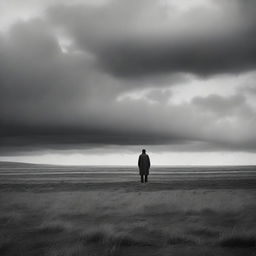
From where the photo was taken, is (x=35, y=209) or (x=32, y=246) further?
(x=35, y=209)

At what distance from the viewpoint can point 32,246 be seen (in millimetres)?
11062

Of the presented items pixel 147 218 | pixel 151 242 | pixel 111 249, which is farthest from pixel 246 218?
pixel 111 249

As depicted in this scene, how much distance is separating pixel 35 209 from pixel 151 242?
25.2ft

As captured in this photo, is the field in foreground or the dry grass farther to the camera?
the dry grass

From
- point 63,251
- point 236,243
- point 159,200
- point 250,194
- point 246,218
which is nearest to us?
point 63,251

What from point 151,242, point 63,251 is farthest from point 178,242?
point 63,251

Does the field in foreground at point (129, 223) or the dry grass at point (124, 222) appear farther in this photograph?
the dry grass at point (124, 222)

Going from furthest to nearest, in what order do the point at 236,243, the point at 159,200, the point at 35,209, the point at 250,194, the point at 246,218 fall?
the point at 250,194 → the point at 159,200 → the point at 35,209 → the point at 246,218 → the point at 236,243

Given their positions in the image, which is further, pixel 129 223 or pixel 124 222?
pixel 124 222

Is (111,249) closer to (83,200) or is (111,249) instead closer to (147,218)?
(147,218)

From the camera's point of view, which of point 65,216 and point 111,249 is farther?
point 65,216

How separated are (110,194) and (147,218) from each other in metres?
6.03

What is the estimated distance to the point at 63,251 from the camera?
1009 centimetres

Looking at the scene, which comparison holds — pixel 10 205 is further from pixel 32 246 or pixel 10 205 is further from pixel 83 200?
pixel 32 246
